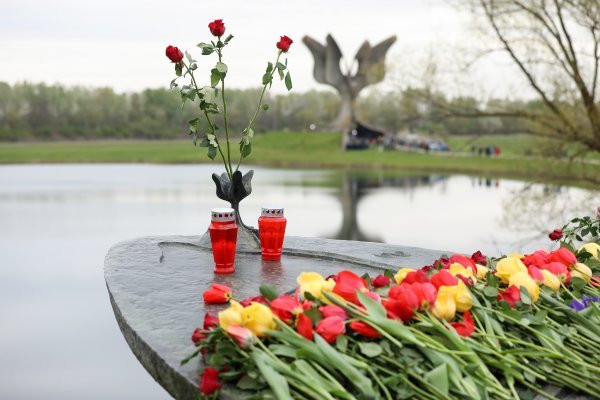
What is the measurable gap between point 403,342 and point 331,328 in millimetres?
170

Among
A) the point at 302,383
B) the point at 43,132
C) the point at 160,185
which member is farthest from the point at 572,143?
the point at 43,132

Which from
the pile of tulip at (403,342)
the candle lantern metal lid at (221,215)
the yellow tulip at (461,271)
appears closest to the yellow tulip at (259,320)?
the pile of tulip at (403,342)

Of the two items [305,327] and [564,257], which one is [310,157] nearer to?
[564,257]

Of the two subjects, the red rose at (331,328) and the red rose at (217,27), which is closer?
the red rose at (331,328)

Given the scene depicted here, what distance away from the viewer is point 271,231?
124 inches

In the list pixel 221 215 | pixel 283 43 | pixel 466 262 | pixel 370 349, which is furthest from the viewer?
pixel 283 43

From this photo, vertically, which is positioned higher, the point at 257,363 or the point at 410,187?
the point at 257,363

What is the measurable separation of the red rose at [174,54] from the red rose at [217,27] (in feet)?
0.58

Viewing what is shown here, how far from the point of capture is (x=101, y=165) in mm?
29797

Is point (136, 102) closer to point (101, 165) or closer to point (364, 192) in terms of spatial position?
point (101, 165)

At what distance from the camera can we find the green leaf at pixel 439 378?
4.56 ft

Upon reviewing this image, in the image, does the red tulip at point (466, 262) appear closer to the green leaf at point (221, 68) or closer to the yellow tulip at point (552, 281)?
the yellow tulip at point (552, 281)

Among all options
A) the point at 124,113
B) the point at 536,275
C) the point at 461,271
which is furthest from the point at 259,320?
the point at 124,113

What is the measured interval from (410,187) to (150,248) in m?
14.8
